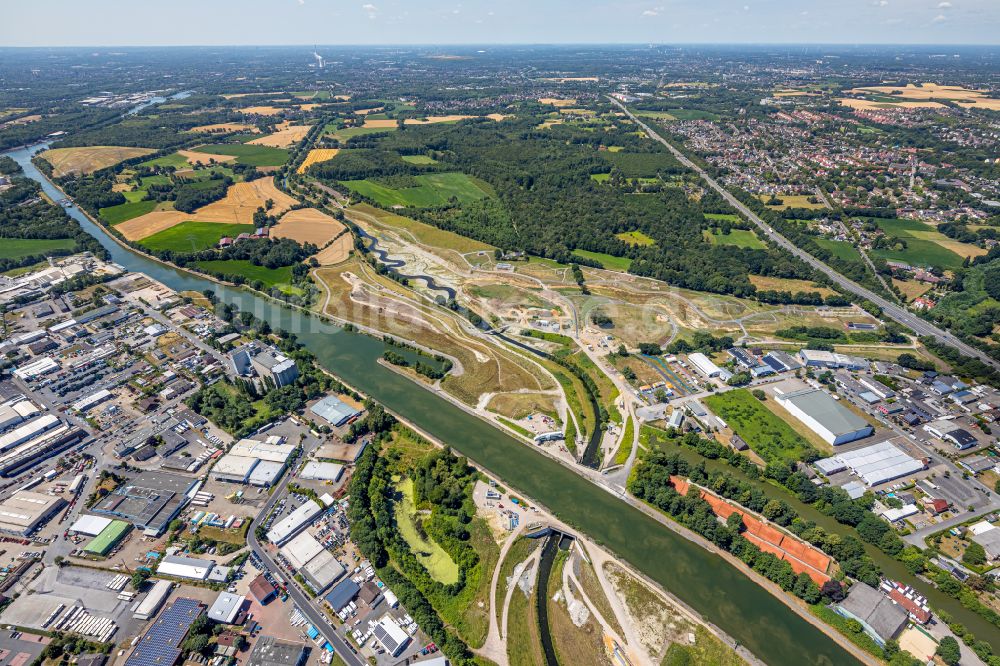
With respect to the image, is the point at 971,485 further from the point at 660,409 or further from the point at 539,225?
the point at 539,225

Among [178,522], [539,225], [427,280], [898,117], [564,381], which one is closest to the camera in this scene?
[178,522]

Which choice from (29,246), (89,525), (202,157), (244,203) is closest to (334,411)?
(89,525)

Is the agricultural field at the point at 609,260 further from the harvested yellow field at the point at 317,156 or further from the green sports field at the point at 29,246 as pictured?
the green sports field at the point at 29,246

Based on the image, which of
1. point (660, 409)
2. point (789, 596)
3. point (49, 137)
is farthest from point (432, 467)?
point (49, 137)

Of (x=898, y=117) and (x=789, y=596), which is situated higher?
(x=898, y=117)

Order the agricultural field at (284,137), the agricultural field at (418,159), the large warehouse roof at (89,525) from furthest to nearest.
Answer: the agricultural field at (284,137)
the agricultural field at (418,159)
the large warehouse roof at (89,525)

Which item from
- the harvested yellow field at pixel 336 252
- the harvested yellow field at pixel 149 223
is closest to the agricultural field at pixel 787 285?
the harvested yellow field at pixel 336 252
